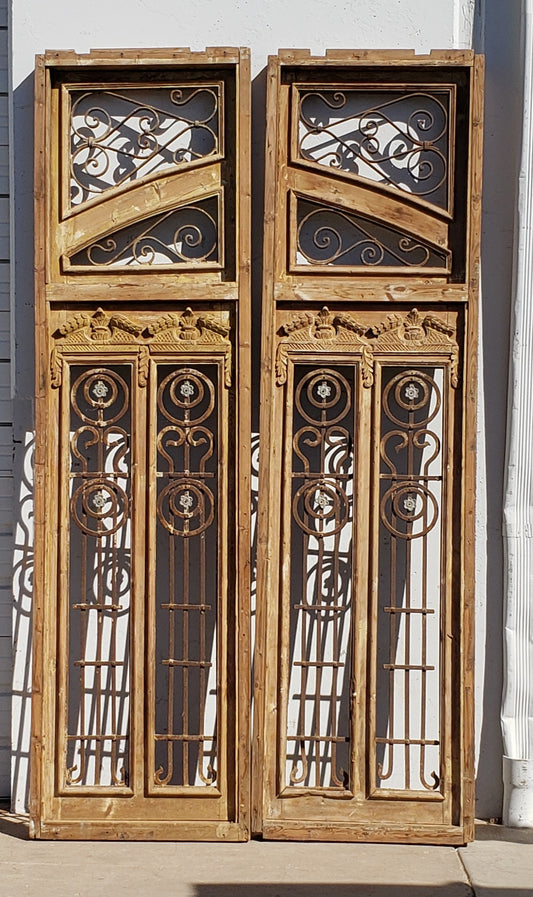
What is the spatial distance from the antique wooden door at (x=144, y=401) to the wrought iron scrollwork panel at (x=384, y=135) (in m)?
0.30

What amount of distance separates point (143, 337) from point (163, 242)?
1.28 feet

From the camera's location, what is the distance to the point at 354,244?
4.16m

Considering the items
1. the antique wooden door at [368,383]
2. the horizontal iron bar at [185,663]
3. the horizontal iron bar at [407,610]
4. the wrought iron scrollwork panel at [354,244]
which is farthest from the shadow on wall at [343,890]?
the wrought iron scrollwork panel at [354,244]

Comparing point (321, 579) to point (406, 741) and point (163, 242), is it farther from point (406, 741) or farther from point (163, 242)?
point (163, 242)

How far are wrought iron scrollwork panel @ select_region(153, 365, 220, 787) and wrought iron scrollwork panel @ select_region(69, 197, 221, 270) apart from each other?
432 mm

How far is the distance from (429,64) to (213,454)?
5.51ft

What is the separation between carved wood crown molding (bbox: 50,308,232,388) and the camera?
4.09 m

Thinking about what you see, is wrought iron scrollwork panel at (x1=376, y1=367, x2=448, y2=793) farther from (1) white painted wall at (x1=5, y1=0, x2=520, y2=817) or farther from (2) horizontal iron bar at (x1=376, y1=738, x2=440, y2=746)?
(1) white painted wall at (x1=5, y1=0, x2=520, y2=817)

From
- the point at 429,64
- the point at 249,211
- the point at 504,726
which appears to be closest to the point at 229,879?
the point at 504,726

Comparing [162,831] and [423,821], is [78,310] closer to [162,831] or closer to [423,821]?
[162,831]

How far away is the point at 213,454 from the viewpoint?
4.20 m

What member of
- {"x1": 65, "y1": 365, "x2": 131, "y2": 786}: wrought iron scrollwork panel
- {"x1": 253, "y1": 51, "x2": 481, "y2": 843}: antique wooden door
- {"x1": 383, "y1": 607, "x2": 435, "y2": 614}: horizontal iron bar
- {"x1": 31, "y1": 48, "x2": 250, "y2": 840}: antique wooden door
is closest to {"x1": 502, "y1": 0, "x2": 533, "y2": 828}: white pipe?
{"x1": 253, "y1": 51, "x2": 481, "y2": 843}: antique wooden door

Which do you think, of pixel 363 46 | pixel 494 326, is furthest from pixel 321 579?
pixel 363 46

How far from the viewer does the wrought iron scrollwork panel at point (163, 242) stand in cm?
414
